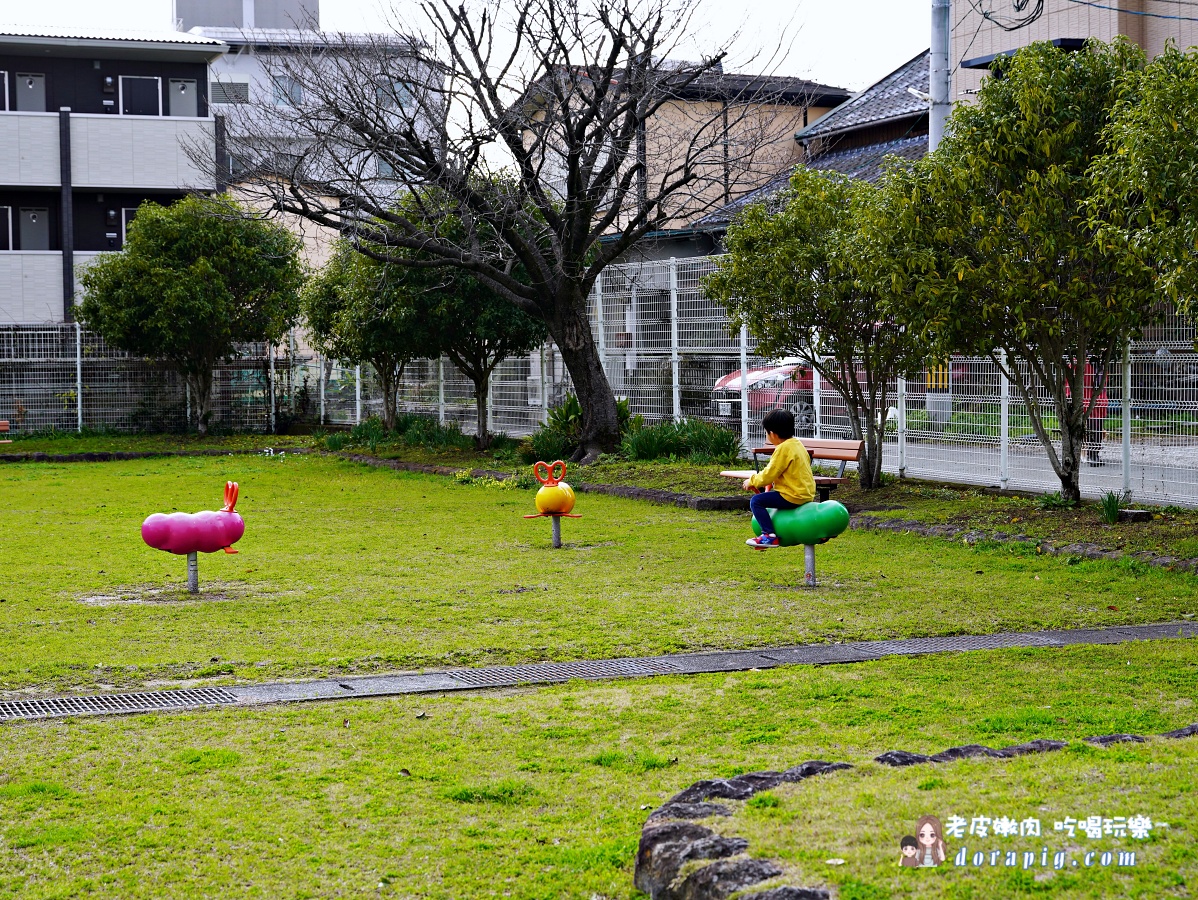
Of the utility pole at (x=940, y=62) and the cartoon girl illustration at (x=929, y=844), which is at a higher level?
the utility pole at (x=940, y=62)

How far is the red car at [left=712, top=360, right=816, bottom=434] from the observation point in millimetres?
17875

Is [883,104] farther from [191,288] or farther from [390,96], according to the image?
[191,288]

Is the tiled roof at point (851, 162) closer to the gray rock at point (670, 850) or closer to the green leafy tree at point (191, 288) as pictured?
the green leafy tree at point (191, 288)

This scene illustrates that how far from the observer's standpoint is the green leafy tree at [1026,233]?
1195 centimetres

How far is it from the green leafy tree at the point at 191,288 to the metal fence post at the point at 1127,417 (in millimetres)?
17288

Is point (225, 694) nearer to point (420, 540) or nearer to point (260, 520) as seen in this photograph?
point (420, 540)

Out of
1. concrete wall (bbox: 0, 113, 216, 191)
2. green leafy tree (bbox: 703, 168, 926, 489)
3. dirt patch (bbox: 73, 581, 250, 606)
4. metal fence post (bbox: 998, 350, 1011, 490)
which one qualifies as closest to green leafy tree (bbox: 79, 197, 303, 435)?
concrete wall (bbox: 0, 113, 216, 191)

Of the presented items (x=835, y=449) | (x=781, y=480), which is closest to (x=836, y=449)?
(x=835, y=449)

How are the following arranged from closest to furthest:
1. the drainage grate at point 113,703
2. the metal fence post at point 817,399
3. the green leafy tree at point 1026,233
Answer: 1. the drainage grate at point 113,703
2. the green leafy tree at point 1026,233
3. the metal fence post at point 817,399

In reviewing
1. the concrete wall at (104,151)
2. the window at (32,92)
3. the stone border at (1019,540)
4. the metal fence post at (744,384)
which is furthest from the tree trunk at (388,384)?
the window at (32,92)

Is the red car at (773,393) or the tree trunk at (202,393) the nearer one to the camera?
the red car at (773,393)

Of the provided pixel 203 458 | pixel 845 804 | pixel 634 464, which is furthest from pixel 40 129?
pixel 845 804

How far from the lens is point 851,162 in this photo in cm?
2903

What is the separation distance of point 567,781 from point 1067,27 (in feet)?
68.3
